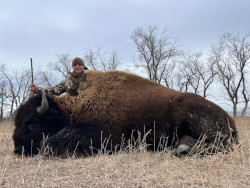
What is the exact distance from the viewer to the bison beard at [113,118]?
A: 482 centimetres

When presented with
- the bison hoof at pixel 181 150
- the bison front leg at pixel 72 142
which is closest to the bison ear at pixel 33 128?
the bison front leg at pixel 72 142

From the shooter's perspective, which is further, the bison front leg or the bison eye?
the bison eye

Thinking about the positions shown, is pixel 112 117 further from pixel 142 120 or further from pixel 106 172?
pixel 106 172

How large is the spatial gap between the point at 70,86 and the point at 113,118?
1299 mm

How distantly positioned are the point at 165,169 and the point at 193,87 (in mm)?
39167

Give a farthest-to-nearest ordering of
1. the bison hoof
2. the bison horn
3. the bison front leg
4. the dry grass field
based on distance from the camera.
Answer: the bison horn → the bison front leg → the bison hoof → the dry grass field

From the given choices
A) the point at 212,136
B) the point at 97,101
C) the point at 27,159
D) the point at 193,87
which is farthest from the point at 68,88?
the point at 193,87

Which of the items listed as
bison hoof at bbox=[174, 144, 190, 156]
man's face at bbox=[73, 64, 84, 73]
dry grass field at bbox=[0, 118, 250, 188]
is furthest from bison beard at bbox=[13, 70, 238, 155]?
dry grass field at bbox=[0, 118, 250, 188]

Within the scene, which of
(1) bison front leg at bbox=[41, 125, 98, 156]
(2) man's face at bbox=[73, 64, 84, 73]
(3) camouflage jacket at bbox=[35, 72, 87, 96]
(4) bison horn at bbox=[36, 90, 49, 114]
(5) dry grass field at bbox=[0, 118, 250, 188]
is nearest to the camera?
(5) dry grass field at bbox=[0, 118, 250, 188]

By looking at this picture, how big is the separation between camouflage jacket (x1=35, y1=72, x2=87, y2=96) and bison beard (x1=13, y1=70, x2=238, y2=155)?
6.1 inches

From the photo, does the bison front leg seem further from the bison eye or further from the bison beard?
the bison eye

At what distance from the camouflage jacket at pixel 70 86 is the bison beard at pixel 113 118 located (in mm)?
156

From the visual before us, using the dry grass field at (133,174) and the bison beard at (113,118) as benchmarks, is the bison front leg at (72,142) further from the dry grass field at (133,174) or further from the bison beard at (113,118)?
the dry grass field at (133,174)

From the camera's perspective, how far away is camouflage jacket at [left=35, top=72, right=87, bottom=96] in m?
5.49
